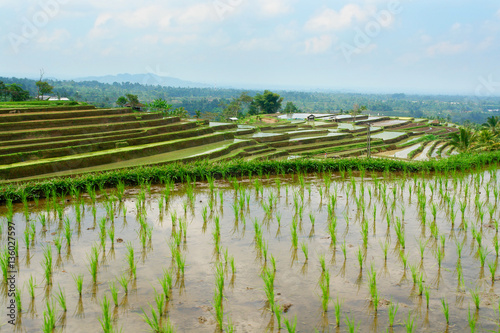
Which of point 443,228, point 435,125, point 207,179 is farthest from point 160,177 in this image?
point 435,125

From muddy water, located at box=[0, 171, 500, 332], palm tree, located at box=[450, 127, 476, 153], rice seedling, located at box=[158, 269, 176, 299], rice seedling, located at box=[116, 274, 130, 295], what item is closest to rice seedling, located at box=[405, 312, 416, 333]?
muddy water, located at box=[0, 171, 500, 332]

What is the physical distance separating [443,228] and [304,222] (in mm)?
2199

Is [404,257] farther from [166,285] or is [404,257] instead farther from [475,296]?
[166,285]

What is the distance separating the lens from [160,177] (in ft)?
33.0

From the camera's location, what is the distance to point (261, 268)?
555 cm

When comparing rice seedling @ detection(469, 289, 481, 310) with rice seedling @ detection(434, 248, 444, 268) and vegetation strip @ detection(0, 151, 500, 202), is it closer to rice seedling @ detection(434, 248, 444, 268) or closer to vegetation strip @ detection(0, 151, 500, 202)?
rice seedling @ detection(434, 248, 444, 268)

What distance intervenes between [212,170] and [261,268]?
5.44 metres

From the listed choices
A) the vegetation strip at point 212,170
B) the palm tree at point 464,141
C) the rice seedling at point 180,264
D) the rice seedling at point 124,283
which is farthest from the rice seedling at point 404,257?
the palm tree at point 464,141

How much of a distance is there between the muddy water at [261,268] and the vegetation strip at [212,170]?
0.55 m

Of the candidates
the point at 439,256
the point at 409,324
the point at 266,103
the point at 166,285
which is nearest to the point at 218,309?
the point at 166,285

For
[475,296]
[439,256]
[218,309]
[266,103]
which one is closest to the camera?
[218,309]

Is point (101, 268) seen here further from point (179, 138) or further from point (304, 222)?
point (179, 138)

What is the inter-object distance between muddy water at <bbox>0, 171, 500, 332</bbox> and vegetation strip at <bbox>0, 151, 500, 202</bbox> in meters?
0.55

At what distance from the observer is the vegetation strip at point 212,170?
8.86 meters
